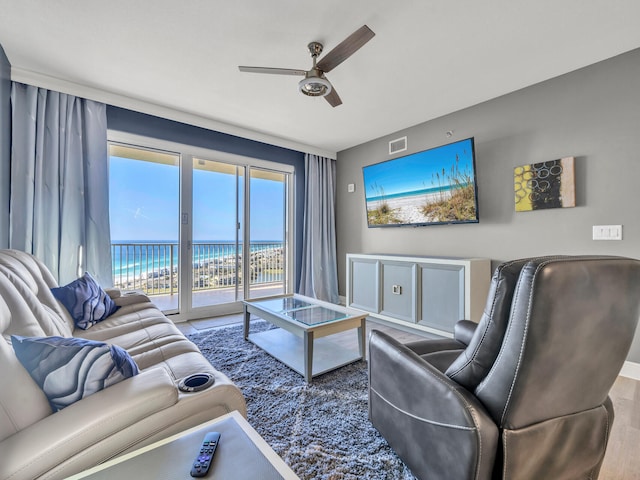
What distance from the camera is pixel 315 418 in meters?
1.57

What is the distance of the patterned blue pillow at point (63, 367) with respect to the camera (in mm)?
842

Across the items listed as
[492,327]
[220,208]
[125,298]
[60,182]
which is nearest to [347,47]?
[492,327]

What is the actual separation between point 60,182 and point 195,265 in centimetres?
206

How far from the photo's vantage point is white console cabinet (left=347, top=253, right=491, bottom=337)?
2645mm

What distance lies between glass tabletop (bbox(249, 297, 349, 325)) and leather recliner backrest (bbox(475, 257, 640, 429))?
4.63ft

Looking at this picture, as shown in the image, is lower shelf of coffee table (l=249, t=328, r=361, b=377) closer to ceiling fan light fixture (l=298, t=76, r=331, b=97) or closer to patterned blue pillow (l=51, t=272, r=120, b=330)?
patterned blue pillow (l=51, t=272, r=120, b=330)

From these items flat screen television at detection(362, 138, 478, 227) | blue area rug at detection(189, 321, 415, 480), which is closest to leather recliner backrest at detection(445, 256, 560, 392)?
blue area rug at detection(189, 321, 415, 480)

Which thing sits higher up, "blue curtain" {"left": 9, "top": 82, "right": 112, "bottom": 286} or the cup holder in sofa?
"blue curtain" {"left": 9, "top": 82, "right": 112, "bottom": 286}

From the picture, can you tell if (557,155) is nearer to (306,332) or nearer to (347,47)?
(347,47)

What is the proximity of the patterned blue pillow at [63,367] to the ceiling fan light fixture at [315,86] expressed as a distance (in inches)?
77.0

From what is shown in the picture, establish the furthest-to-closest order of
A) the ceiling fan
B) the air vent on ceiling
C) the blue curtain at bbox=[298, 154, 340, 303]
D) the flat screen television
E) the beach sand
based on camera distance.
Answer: the blue curtain at bbox=[298, 154, 340, 303]
the air vent on ceiling
the beach sand
the flat screen television
the ceiling fan

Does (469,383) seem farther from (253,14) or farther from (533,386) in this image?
(253,14)

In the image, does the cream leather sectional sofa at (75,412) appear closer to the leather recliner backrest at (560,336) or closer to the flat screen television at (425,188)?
the leather recliner backrest at (560,336)

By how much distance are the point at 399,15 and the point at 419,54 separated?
448 mm
